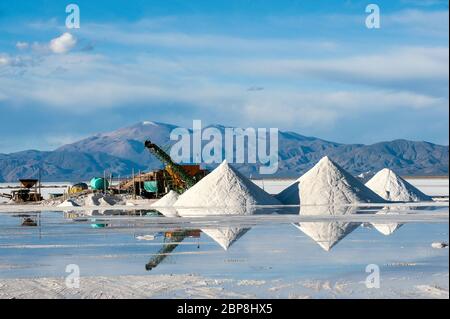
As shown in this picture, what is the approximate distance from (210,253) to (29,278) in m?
3.74

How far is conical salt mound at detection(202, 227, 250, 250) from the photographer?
1627cm

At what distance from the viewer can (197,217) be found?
24484 mm

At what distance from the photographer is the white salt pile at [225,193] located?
30625 millimetres

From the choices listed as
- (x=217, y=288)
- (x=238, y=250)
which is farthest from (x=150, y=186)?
(x=217, y=288)

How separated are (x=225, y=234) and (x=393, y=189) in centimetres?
2254

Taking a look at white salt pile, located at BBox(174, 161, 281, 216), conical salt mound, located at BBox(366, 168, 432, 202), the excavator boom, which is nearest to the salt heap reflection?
white salt pile, located at BBox(174, 161, 281, 216)

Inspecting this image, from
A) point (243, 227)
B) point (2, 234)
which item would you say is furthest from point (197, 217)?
point (2, 234)

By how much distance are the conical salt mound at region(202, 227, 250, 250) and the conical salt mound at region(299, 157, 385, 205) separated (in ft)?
42.4

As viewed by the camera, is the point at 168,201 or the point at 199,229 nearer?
the point at 199,229

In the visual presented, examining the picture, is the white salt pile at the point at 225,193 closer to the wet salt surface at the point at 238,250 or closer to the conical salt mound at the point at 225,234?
the wet salt surface at the point at 238,250

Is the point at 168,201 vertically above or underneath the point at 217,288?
above

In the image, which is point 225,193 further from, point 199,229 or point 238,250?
point 238,250

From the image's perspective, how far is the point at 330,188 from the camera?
3275 cm
